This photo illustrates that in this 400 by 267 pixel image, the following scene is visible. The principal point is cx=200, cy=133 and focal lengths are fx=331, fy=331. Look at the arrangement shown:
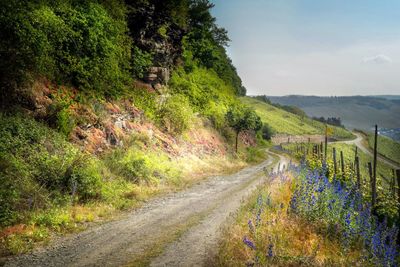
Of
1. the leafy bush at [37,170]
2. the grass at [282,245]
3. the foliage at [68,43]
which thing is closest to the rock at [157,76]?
the foliage at [68,43]

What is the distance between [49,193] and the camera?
12.6 m

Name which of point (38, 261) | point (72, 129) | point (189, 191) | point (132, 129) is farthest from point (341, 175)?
point (38, 261)

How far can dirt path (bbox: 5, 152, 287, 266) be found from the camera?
8.49 m

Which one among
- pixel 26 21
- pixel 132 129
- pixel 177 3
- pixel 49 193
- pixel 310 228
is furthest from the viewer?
pixel 177 3

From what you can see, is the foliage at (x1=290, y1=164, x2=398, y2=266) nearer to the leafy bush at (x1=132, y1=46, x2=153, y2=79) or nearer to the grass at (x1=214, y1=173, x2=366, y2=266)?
the grass at (x1=214, y1=173, x2=366, y2=266)

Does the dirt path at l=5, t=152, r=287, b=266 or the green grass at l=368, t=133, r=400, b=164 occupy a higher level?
the dirt path at l=5, t=152, r=287, b=266

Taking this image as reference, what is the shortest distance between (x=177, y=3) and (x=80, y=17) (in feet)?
47.3

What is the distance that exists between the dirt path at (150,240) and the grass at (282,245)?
90 cm

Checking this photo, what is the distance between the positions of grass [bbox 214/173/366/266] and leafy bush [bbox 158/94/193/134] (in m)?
18.9

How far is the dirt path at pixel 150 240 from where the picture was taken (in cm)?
849

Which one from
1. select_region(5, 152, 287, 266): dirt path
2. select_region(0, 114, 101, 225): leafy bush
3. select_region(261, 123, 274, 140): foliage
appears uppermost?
select_region(0, 114, 101, 225): leafy bush

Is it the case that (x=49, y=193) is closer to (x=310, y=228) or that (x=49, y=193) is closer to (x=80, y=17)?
(x=310, y=228)

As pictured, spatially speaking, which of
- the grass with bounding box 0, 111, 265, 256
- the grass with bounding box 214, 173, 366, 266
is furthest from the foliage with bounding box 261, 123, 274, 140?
the grass with bounding box 214, 173, 366, 266

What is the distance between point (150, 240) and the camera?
10062 millimetres
